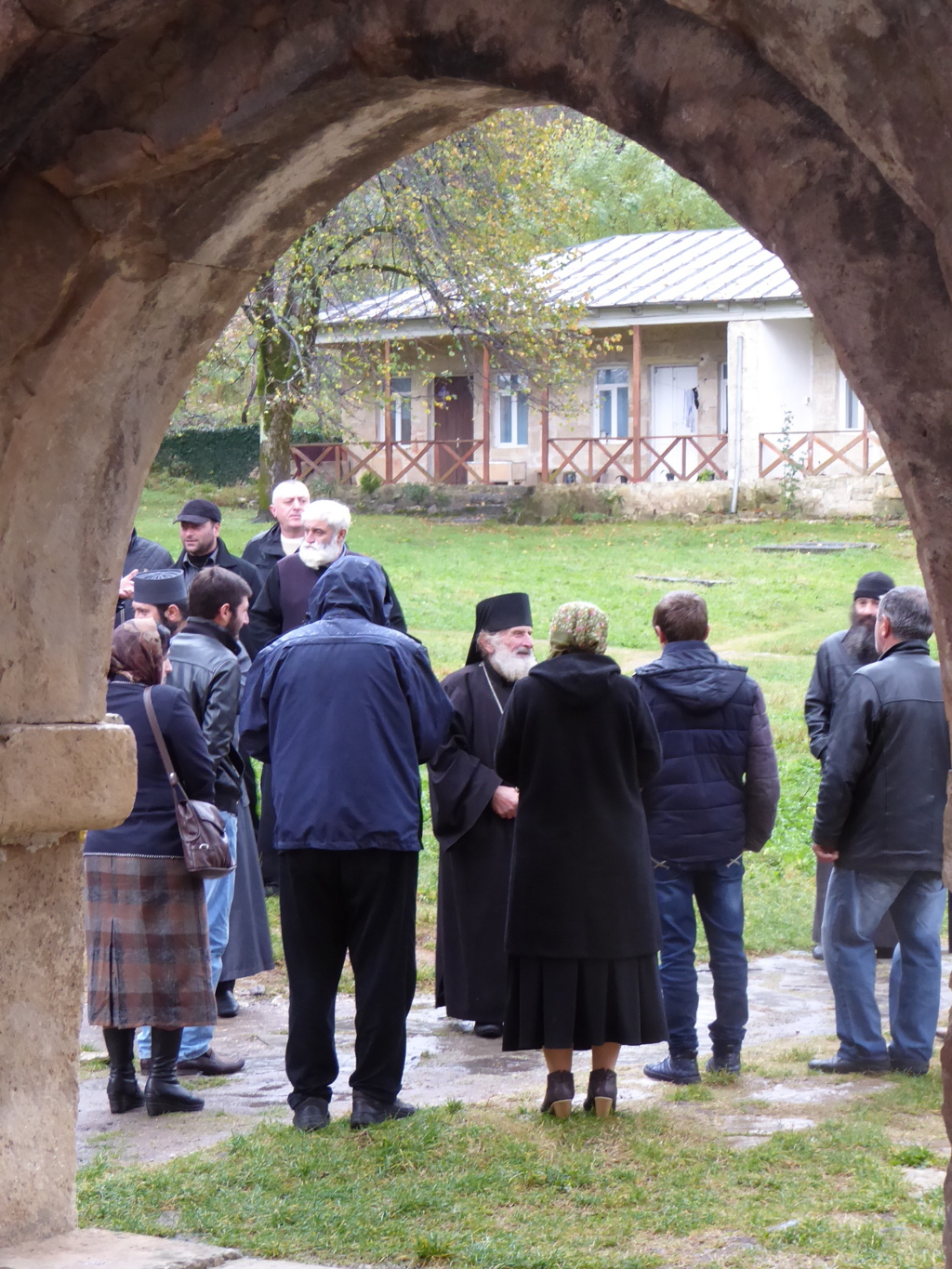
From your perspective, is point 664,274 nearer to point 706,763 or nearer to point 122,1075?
point 706,763

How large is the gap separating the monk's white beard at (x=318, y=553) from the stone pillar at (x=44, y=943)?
2.97m

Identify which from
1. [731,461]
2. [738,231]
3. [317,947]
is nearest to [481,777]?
[317,947]

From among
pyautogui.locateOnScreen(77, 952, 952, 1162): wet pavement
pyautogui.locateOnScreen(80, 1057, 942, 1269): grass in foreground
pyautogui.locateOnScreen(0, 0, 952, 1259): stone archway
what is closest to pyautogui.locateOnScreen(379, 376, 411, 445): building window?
pyautogui.locateOnScreen(77, 952, 952, 1162): wet pavement

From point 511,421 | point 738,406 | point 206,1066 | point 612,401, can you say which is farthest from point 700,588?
point 206,1066

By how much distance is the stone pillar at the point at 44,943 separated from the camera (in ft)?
12.6

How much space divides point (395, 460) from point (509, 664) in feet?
81.8

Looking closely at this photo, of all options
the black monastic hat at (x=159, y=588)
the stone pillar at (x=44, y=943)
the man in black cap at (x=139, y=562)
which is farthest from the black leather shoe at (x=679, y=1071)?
the man in black cap at (x=139, y=562)

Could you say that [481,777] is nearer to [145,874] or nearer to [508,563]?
[145,874]

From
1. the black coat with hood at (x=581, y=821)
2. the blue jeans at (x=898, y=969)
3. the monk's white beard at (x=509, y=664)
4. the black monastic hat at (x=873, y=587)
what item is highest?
the black monastic hat at (x=873, y=587)

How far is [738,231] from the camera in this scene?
30.0 m

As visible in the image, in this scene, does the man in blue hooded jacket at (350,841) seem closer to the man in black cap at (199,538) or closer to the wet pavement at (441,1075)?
the wet pavement at (441,1075)

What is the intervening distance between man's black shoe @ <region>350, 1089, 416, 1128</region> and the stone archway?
1.36 m

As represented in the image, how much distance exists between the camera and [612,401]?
29891mm

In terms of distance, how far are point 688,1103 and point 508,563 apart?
51.9 feet
